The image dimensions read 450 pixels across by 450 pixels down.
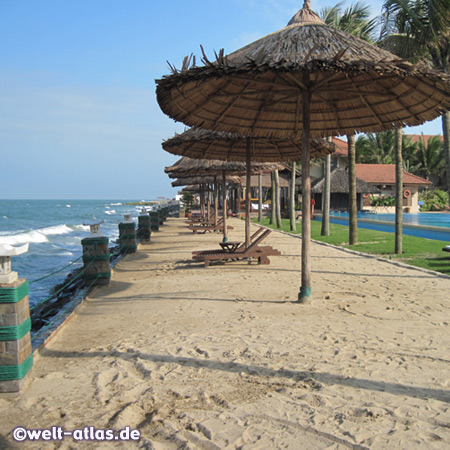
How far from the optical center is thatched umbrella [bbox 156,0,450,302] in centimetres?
495

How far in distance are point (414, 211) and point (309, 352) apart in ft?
123

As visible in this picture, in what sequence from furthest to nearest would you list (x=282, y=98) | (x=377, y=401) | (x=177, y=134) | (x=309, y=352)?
(x=177, y=134) → (x=282, y=98) → (x=309, y=352) → (x=377, y=401)

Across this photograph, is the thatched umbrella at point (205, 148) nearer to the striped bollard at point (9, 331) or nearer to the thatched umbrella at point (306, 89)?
the thatched umbrella at point (306, 89)

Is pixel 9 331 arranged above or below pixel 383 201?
below

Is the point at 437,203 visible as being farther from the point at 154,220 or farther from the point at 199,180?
the point at 154,220

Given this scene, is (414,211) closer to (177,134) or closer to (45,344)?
(177,134)

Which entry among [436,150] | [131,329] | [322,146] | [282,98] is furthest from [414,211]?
[131,329]

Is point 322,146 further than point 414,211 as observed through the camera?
No

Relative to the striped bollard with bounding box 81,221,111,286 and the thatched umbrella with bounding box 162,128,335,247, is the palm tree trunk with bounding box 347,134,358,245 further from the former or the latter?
the striped bollard with bounding box 81,221,111,286

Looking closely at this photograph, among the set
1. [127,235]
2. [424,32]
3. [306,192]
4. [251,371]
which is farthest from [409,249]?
[251,371]

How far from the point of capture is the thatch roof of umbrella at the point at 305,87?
4.93 m

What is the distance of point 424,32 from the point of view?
9.75m

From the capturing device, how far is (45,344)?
4.71m

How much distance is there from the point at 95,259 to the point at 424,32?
8.25m
